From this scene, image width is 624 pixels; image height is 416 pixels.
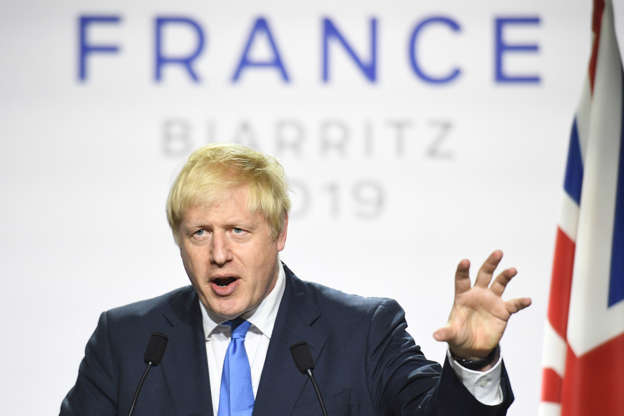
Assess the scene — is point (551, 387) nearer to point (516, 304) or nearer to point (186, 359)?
point (516, 304)

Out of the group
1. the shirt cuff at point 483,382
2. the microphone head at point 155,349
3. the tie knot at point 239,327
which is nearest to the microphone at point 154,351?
the microphone head at point 155,349

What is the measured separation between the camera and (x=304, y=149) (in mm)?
3535

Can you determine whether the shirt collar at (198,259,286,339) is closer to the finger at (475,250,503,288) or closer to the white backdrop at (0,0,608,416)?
the finger at (475,250,503,288)

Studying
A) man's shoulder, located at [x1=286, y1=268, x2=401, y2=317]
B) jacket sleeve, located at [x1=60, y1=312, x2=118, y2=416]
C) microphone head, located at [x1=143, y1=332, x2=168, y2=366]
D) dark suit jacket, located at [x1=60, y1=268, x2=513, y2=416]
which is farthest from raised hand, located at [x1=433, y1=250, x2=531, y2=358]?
jacket sleeve, located at [x1=60, y1=312, x2=118, y2=416]

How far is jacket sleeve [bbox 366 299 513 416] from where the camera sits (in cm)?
184

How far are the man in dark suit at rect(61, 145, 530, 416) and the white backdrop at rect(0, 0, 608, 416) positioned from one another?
1.19 m

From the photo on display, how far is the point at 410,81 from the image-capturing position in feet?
11.6

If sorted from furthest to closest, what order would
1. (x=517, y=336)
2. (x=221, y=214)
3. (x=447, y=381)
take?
(x=517, y=336), (x=221, y=214), (x=447, y=381)

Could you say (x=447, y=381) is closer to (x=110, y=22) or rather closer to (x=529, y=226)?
(x=529, y=226)

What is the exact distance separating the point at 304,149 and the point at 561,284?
120cm

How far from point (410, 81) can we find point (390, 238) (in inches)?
26.1

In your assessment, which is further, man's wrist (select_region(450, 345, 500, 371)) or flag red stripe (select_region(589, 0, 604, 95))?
flag red stripe (select_region(589, 0, 604, 95))

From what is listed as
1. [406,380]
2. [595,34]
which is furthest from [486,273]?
[595,34]

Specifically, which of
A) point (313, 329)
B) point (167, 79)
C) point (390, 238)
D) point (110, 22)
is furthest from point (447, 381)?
point (110, 22)
